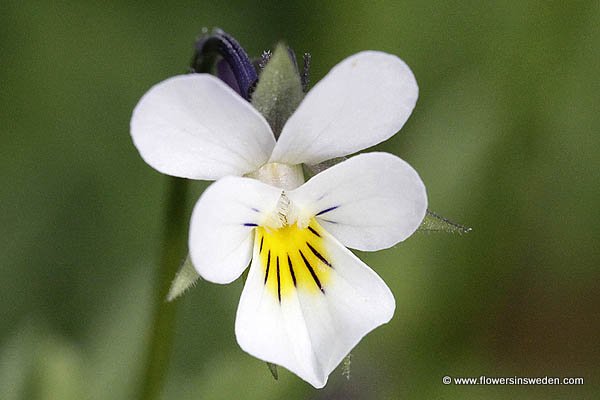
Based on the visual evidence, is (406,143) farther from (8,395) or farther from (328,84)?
(328,84)

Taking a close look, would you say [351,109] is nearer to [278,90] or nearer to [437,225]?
[278,90]

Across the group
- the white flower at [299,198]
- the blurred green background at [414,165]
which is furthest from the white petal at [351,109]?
the blurred green background at [414,165]

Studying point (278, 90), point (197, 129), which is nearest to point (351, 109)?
point (278, 90)

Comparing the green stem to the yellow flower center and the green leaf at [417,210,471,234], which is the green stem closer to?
the yellow flower center

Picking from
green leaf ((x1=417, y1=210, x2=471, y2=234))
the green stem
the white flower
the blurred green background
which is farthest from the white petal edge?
the blurred green background

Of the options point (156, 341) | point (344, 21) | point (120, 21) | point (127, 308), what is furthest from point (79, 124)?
point (156, 341)

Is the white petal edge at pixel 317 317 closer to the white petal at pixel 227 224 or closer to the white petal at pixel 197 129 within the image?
the white petal at pixel 227 224

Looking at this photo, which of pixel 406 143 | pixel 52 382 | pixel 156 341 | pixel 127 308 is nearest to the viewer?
pixel 156 341
